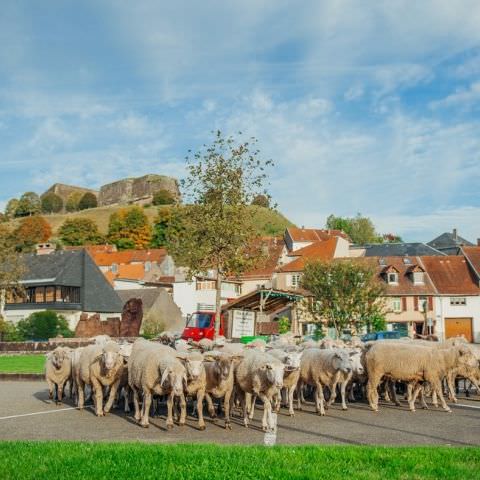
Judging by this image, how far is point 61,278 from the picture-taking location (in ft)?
231

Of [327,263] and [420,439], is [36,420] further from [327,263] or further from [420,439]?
[327,263]

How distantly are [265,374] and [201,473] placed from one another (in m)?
5.30

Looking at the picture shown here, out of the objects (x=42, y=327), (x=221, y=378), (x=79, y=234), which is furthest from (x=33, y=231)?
(x=221, y=378)

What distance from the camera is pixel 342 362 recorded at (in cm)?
1587

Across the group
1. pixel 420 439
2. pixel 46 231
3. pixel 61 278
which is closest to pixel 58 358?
pixel 420 439

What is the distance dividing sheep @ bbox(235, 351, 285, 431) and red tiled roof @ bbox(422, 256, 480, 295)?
2322 inches

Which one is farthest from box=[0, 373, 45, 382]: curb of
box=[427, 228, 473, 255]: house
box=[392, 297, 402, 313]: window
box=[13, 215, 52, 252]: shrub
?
box=[13, 215, 52, 252]: shrub

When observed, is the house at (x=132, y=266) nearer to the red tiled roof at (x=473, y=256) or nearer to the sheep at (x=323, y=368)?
the red tiled roof at (x=473, y=256)

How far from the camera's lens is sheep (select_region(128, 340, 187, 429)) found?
44.0ft

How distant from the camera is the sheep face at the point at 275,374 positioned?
519 inches

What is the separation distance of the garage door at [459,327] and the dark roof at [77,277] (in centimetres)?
3586

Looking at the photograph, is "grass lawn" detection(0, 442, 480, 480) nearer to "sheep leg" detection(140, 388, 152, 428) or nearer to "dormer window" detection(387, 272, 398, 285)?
"sheep leg" detection(140, 388, 152, 428)

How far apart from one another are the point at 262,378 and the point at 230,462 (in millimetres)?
4720

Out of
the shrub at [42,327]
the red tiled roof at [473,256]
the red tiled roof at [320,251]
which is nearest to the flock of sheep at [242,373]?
the shrub at [42,327]
